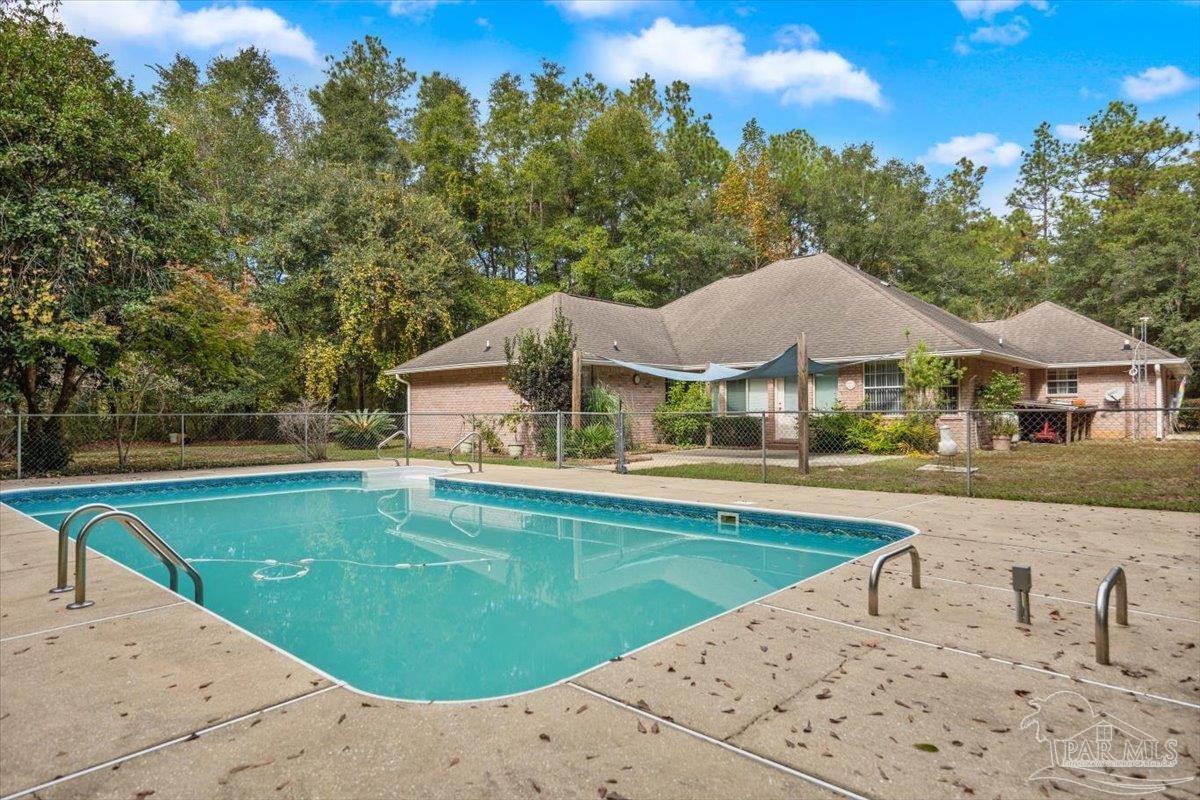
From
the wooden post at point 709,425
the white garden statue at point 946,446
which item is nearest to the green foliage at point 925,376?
the white garden statue at point 946,446

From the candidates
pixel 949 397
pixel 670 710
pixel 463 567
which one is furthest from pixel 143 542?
pixel 949 397

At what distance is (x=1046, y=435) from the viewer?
Answer: 662 inches

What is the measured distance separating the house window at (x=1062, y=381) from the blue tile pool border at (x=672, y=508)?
56.0ft

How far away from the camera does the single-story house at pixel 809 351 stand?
611 inches

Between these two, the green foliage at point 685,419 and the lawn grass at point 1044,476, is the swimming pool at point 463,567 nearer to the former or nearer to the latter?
the lawn grass at point 1044,476

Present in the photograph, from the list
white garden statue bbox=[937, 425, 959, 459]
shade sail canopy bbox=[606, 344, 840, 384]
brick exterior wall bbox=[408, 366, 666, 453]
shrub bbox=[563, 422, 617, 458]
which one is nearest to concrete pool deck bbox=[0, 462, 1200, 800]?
white garden statue bbox=[937, 425, 959, 459]

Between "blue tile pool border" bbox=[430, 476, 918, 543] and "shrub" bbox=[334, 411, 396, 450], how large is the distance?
246 inches

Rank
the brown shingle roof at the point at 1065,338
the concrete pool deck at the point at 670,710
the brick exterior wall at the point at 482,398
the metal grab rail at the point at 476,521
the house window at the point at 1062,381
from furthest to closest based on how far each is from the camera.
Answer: the house window at the point at 1062,381
the brown shingle roof at the point at 1065,338
the brick exterior wall at the point at 482,398
the metal grab rail at the point at 476,521
the concrete pool deck at the point at 670,710

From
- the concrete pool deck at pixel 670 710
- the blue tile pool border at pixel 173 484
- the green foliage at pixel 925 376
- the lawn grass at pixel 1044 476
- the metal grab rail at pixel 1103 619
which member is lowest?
the blue tile pool border at pixel 173 484

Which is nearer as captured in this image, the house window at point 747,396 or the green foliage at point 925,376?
the green foliage at point 925,376

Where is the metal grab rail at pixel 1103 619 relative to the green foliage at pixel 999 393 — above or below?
below

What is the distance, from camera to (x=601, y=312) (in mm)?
19859

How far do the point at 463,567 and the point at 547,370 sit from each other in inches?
347

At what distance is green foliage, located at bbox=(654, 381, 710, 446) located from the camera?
17.5m
